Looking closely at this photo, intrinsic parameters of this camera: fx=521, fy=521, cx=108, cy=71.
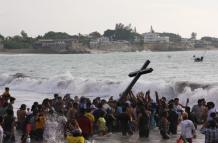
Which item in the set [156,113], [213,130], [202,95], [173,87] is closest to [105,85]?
[173,87]

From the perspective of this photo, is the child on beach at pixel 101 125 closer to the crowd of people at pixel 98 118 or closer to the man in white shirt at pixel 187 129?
the crowd of people at pixel 98 118

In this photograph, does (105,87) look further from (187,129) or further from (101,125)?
(187,129)

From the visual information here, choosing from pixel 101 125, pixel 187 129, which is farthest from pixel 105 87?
pixel 187 129

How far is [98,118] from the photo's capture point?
18.7 m

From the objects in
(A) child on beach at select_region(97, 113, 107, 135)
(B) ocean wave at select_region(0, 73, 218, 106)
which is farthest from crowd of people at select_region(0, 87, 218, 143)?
(B) ocean wave at select_region(0, 73, 218, 106)

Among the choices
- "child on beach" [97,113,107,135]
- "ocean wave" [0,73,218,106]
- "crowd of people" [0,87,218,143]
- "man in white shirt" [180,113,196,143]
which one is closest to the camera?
"man in white shirt" [180,113,196,143]

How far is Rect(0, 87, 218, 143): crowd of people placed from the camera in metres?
16.5

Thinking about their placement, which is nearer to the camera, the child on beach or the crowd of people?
the crowd of people

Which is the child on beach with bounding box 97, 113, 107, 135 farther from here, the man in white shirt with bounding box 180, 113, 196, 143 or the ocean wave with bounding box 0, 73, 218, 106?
the ocean wave with bounding box 0, 73, 218, 106

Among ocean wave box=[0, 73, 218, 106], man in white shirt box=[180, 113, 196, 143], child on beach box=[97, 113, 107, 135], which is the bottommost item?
ocean wave box=[0, 73, 218, 106]

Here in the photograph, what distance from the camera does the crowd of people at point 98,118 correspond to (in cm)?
1655

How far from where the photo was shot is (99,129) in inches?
731

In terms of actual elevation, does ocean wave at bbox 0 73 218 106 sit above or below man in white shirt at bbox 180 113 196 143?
below

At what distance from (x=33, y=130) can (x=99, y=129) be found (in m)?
2.49
